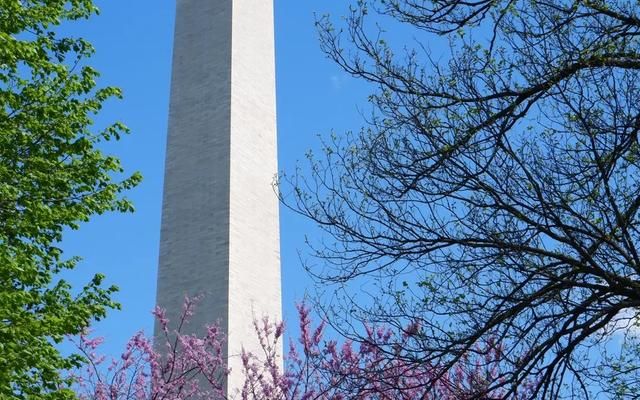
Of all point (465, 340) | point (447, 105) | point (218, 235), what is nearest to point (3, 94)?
point (447, 105)

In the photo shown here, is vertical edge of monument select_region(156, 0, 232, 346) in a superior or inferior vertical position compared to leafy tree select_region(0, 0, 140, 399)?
superior

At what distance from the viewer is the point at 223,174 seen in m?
25.4

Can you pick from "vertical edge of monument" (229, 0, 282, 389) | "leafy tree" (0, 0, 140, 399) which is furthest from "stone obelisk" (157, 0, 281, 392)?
"leafy tree" (0, 0, 140, 399)

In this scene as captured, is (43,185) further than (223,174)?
No

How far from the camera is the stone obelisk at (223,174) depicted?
79.7ft

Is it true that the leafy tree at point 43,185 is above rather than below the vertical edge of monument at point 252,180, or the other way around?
below

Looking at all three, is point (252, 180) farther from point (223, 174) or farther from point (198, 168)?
point (198, 168)

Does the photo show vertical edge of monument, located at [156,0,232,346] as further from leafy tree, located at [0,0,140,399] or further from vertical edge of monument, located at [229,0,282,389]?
leafy tree, located at [0,0,140,399]

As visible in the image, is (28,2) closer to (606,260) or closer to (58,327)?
(58,327)

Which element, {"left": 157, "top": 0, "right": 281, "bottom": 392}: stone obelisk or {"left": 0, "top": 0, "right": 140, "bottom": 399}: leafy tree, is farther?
{"left": 157, "top": 0, "right": 281, "bottom": 392}: stone obelisk

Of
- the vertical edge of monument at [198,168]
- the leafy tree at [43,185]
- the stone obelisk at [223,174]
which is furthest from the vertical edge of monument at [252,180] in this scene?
the leafy tree at [43,185]

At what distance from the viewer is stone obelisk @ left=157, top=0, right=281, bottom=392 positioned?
24.3 m

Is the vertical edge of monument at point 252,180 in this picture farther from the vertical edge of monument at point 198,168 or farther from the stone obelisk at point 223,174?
the vertical edge of monument at point 198,168

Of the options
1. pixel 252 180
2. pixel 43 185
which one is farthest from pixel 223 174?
pixel 43 185
